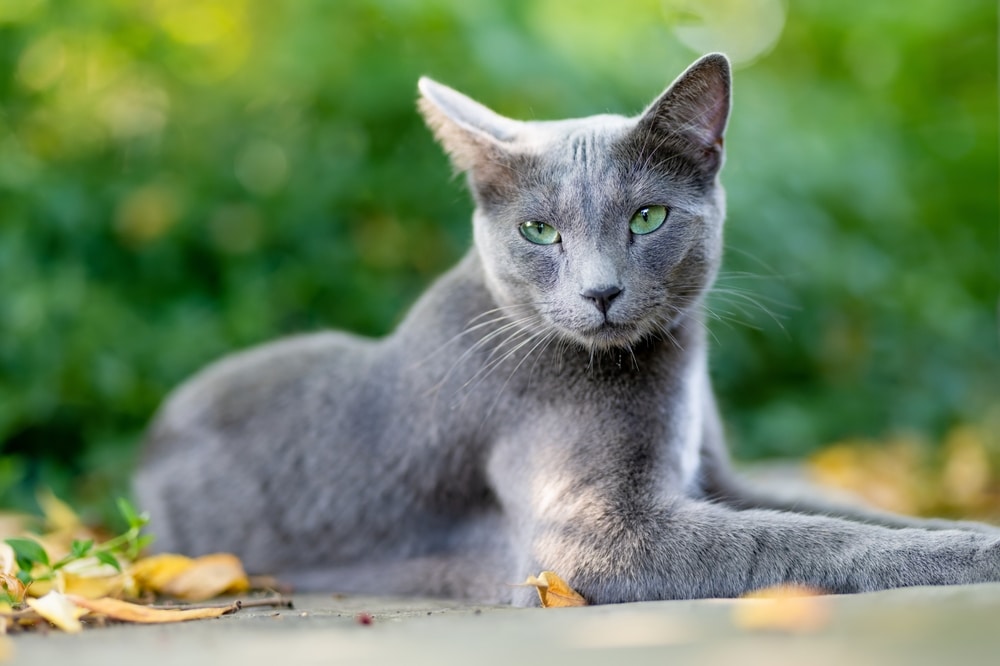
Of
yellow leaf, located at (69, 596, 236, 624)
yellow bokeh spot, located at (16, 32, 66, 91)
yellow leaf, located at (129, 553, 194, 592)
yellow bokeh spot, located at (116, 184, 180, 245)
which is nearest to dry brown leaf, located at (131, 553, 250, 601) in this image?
yellow leaf, located at (129, 553, 194, 592)

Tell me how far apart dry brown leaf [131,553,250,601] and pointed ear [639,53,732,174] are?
4.16 ft

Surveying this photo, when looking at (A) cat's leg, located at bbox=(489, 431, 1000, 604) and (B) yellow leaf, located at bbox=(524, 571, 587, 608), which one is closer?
(A) cat's leg, located at bbox=(489, 431, 1000, 604)

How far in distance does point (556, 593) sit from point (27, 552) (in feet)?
3.35

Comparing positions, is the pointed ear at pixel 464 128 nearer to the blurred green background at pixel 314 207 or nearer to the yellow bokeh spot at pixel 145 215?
the blurred green background at pixel 314 207

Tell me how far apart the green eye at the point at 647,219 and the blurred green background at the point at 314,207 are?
1130 mm

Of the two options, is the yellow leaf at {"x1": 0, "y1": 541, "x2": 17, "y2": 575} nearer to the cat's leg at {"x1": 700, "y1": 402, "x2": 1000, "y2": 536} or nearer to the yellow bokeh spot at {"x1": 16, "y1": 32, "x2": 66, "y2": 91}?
the cat's leg at {"x1": 700, "y1": 402, "x2": 1000, "y2": 536}

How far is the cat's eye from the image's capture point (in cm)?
210

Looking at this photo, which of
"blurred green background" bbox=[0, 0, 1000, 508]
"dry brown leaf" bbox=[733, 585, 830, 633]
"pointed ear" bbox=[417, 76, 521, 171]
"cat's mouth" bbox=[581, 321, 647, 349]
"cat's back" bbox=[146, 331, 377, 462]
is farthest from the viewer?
"blurred green background" bbox=[0, 0, 1000, 508]

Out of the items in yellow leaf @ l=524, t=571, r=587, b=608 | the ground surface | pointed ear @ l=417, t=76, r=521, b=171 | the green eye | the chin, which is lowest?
yellow leaf @ l=524, t=571, r=587, b=608

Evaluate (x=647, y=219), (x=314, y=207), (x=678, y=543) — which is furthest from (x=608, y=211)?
(x=314, y=207)

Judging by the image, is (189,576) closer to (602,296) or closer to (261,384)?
(261,384)

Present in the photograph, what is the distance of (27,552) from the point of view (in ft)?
6.57

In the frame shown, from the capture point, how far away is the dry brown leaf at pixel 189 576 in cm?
211

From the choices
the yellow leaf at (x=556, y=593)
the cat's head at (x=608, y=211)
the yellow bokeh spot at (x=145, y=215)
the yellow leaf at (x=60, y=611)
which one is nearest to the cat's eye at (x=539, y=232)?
the cat's head at (x=608, y=211)
